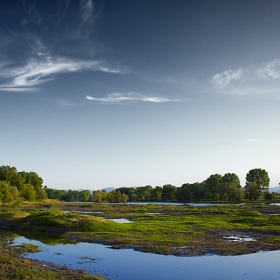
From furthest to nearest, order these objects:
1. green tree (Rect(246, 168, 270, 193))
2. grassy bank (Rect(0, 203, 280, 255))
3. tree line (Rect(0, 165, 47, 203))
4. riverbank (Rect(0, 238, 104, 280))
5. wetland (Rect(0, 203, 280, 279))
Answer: green tree (Rect(246, 168, 270, 193)) → tree line (Rect(0, 165, 47, 203)) → grassy bank (Rect(0, 203, 280, 255)) → wetland (Rect(0, 203, 280, 279)) → riverbank (Rect(0, 238, 104, 280))

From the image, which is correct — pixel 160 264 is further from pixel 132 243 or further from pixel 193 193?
pixel 193 193

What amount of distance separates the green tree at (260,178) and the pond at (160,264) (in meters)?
178

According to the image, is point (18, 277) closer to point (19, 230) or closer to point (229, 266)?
point (229, 266)

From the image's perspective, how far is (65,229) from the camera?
44219 mm

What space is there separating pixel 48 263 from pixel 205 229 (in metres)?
28.0

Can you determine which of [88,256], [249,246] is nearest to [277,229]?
[249,246]

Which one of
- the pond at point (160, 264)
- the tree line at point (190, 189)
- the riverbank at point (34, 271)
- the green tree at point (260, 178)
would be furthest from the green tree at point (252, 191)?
the riverbank at point (34, 271)

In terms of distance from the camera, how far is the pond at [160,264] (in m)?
22.6

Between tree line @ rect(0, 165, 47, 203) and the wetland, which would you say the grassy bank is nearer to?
the wetland

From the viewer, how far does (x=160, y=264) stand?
82.8 feet

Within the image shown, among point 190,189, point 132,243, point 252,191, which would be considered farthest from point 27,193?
point 132,243

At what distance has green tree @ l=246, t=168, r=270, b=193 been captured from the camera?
636 feet

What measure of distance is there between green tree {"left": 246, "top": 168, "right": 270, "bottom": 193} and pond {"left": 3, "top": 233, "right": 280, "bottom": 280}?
178 meters

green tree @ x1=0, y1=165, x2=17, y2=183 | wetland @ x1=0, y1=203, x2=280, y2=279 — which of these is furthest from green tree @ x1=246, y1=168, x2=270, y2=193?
wetland @ x1=0, y1=203, x2=280, y2=279
